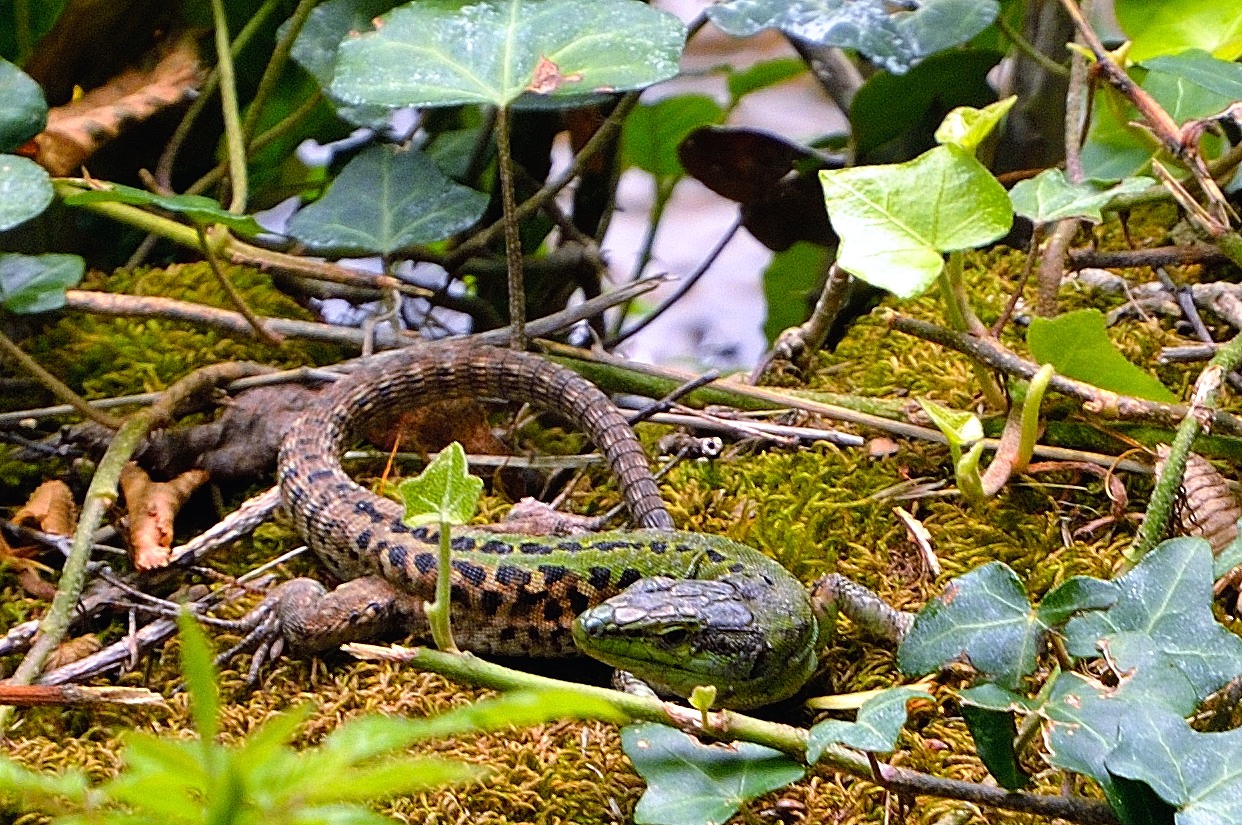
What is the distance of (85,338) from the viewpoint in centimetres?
330

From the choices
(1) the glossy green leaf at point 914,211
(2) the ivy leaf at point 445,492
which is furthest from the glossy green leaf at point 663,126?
(2) the ivy leaf at point 445,492

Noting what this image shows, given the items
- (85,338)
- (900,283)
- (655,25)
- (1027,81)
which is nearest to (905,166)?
(900,283)

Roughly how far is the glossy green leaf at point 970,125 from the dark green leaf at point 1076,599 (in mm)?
904

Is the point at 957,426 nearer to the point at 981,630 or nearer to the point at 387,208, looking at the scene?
the point at 981,630

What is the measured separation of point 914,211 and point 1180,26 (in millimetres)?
1278

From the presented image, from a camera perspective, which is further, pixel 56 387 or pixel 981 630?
pixel 56 387

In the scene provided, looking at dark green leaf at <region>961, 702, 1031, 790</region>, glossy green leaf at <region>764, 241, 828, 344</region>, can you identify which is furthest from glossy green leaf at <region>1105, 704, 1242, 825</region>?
glossy green leaf at <region>764, 241, 828, 344</region>

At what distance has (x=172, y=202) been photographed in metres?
2.43

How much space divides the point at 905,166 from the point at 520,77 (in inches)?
37.0

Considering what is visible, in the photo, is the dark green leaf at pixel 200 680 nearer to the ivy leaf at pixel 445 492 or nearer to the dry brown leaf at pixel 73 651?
the ivy leaf at pixel 445 492

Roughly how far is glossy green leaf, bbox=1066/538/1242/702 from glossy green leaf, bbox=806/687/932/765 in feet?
0.88

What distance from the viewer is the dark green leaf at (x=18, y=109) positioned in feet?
8.30

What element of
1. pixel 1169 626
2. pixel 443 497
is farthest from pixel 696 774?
pixel 1169 626

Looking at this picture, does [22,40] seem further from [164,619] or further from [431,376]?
[164,619]
